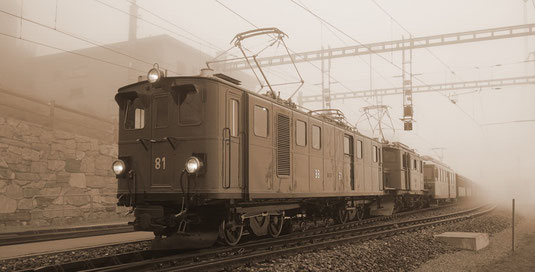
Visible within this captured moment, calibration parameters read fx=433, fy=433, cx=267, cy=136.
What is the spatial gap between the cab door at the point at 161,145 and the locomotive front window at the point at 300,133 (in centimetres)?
360

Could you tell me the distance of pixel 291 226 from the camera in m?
11.7

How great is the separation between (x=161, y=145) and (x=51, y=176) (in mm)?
8950

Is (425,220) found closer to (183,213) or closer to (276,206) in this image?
(276,206)

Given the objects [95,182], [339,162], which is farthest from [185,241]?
[95,182]

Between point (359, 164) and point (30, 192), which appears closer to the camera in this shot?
point (30, 192)

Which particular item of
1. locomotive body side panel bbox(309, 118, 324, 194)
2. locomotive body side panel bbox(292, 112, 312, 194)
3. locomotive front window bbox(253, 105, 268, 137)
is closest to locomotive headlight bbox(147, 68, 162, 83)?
locomotive front window bbox(253, 105, 268, 137)

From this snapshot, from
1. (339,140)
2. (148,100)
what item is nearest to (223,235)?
(148,100)

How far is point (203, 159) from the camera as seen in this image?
7961 mm

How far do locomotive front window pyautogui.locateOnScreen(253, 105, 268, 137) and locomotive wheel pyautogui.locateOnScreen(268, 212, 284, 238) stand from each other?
2.33 meters

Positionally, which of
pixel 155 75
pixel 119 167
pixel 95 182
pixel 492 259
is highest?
pixel 155 75

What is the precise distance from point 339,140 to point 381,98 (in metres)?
21.4

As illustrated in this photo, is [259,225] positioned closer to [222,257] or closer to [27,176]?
[222,257]

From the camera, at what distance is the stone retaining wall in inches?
546

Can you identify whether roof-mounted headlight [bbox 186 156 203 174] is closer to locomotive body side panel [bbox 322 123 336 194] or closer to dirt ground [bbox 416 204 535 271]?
dirt ground [bbox 416 204 535 271]
